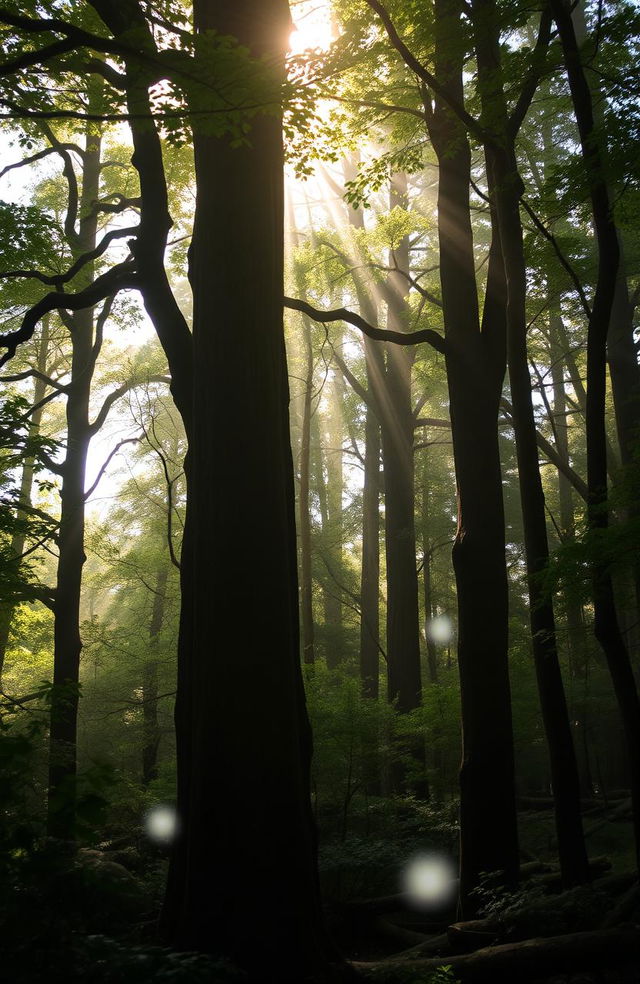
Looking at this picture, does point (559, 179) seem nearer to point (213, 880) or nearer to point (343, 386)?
point (213, 880)

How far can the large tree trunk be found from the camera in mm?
4113

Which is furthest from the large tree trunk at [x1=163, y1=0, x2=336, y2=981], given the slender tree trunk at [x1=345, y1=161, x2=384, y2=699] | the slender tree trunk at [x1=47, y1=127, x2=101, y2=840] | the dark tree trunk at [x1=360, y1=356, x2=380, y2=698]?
the dark tree trunk at [x1=360, y1=356, x2=380, y2=698]

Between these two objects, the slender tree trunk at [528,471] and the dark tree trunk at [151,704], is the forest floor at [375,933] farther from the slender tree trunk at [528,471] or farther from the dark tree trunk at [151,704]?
the dark tree trunk at [151,704]

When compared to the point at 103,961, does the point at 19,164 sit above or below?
above

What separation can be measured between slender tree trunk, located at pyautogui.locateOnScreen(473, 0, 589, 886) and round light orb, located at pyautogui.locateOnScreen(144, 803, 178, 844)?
6.17m

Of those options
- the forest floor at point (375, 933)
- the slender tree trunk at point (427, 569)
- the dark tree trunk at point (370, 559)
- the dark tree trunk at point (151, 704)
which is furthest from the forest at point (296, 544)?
the slender tree trunk at point (427, 569)

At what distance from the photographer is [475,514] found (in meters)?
7.29

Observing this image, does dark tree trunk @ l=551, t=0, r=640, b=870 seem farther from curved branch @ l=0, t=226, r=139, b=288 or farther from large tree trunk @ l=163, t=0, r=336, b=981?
curved branch @ l=0, t=226, r=139, b=288

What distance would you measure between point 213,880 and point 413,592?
451 inches

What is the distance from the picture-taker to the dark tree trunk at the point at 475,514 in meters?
6.58

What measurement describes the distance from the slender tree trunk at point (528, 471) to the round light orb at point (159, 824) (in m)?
6.17

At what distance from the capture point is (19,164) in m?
11.8

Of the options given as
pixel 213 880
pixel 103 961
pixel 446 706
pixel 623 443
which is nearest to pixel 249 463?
pixel 213 880

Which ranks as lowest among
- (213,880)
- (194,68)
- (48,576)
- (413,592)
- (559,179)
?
(213,880)
